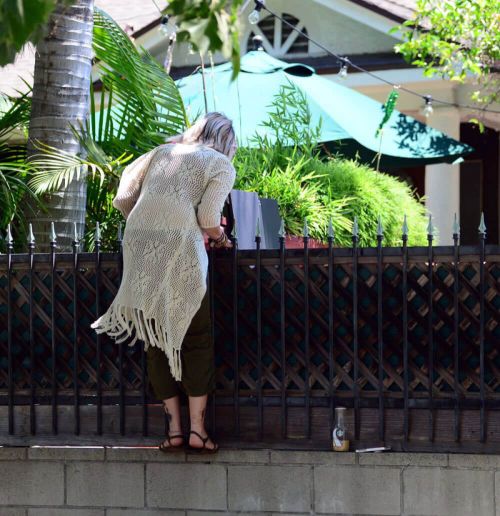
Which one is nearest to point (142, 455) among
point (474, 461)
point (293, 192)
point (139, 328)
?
point (139, 328)

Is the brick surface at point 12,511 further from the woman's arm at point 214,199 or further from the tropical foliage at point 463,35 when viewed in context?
the tropical foliage at point 463,35

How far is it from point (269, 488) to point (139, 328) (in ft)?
3.24

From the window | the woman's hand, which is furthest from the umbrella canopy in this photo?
the window

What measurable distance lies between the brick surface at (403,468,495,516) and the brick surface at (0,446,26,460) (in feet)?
6.19

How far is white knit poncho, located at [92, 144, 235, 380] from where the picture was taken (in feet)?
16.9

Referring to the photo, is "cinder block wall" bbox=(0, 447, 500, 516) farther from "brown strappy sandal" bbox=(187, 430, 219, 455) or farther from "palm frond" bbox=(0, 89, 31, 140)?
"palm frond" bbox=(0, 89, 31, 140)

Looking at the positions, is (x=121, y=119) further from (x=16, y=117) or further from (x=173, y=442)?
(x=173, y=442)

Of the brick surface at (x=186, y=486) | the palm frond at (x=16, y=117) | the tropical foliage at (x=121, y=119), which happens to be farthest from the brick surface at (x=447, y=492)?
the palm frond at (x=16, y=117)

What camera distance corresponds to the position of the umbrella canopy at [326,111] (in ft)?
29.5

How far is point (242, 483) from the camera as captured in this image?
5.40m

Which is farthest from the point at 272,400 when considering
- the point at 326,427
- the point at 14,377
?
the point at 14,377

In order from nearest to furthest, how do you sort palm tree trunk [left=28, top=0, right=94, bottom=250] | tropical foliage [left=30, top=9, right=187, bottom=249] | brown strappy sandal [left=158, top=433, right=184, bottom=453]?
1. brown strappy sandal [left=158, top=433, right=184, bottom=453]
2. palm tree trunk [left=28, top=0, right=94, bottom=250]
3. tropical foliage [left=30, top=9, right=187, bottom=249]

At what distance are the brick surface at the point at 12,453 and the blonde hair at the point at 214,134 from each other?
1.73 meters

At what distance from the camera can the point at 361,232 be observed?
7.86m
